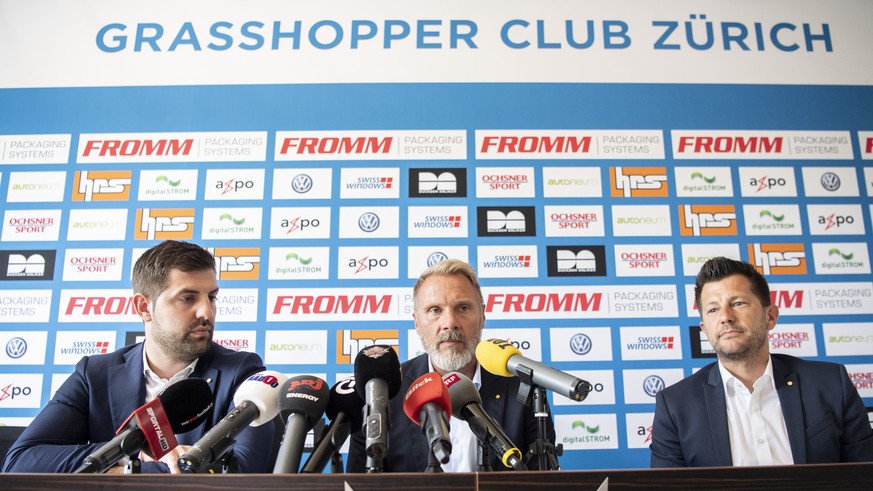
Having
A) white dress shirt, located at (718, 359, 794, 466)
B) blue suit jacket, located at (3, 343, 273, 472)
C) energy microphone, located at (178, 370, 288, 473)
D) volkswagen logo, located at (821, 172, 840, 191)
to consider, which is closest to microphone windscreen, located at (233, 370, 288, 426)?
energy microphone, located at (178, 370, 288, 473)

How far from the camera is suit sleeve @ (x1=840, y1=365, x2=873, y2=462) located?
230 cm

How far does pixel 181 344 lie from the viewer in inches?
87.6

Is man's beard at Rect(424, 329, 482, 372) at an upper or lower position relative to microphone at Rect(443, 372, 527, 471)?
upper

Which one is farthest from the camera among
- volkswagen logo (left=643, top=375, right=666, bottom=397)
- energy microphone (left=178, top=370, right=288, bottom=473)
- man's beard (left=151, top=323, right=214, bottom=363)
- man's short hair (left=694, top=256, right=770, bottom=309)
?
volkswagen logo (left=643, top=375, right=666, bottom=397)

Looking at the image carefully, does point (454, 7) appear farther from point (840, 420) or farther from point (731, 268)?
point (840, 420)

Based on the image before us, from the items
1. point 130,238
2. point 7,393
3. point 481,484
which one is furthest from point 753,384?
point 7,393

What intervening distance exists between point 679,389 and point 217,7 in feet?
12.2

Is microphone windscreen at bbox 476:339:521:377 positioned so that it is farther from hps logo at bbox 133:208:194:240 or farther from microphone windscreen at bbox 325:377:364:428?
hps logo at bbox 133:208:194:240

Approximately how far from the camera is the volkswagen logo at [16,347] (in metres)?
3.55

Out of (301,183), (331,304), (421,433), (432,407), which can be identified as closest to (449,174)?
(301,183)

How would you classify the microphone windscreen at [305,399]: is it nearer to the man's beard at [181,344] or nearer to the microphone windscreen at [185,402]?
the microphone windscreen at [185,402]

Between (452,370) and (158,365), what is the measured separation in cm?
111

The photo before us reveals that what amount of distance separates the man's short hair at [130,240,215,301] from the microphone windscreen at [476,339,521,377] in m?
1.19

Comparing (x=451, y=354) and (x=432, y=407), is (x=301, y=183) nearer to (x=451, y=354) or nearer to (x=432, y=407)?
(x=451, y=354)
